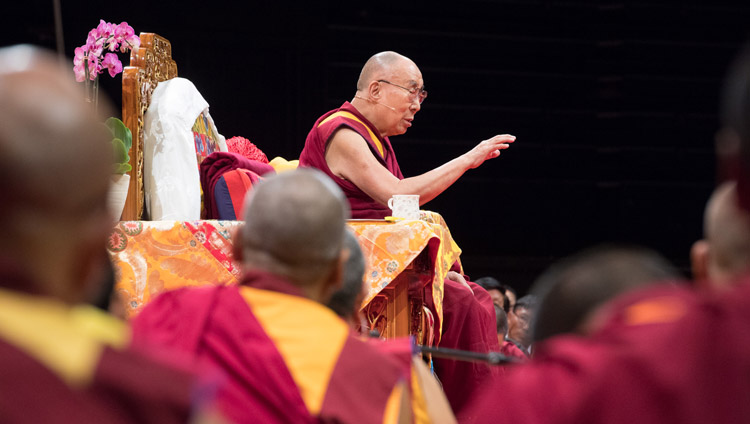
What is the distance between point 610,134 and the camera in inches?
237

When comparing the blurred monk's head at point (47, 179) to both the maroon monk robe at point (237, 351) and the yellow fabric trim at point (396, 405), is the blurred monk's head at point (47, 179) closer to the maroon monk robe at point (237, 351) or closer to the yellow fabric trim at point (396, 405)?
the maroon monk robe at point (237, 351)

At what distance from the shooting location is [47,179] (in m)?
0.55

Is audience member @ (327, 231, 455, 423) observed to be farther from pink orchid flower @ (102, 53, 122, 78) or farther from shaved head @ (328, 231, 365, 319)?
pink orchid flower @ (102, 53, 122, 78)

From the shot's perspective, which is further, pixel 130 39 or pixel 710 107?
pixel 710 107

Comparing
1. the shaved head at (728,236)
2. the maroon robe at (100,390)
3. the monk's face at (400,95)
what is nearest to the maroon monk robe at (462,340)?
the monk's face at (400,95)

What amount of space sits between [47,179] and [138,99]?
2.26m

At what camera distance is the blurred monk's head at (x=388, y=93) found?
337 cm

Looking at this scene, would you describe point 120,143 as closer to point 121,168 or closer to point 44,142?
point 121,168

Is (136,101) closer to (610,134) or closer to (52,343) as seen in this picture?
(52,343)

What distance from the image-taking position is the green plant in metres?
2.51

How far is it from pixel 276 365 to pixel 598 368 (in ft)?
2.02

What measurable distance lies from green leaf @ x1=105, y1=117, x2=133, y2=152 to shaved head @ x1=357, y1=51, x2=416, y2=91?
41.6 inches

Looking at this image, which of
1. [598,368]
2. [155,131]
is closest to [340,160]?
[155,131]

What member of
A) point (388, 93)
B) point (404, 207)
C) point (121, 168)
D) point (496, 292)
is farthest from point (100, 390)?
point (496, 292)
